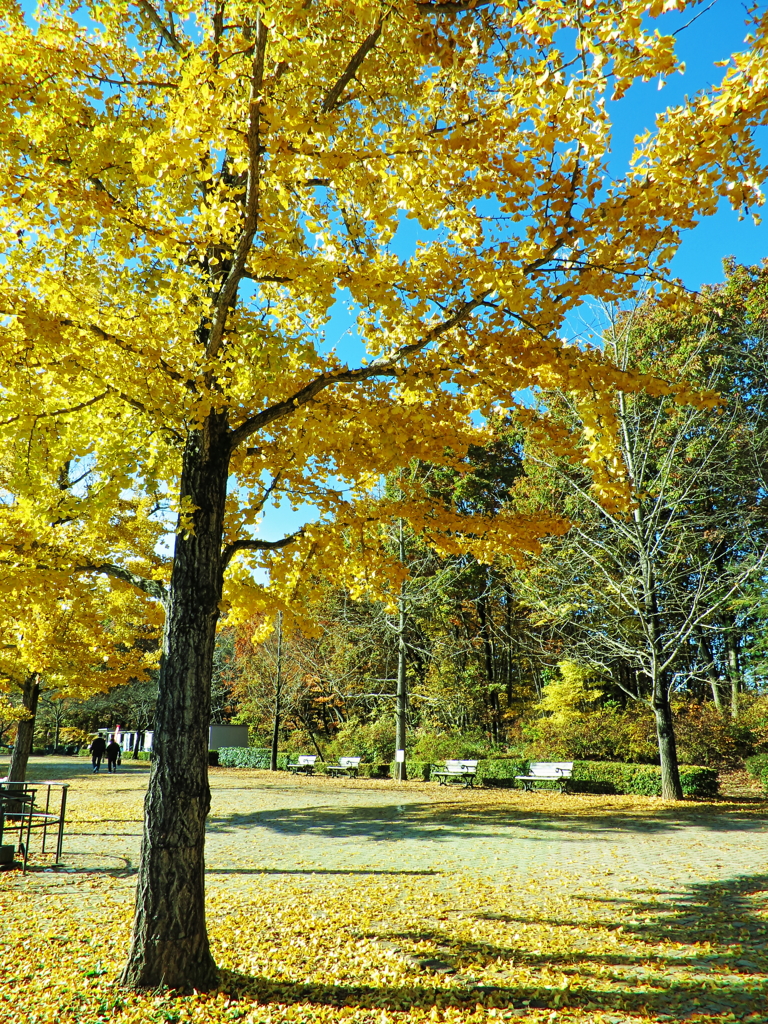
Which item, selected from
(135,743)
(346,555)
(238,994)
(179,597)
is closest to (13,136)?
(179,597)

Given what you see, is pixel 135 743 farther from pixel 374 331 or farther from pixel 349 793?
pixel 374 331

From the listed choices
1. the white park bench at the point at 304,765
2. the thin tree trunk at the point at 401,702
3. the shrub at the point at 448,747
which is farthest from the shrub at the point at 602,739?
the white park bench at the point at 304,765

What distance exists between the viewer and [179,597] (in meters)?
4.36

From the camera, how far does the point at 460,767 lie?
57.4 ft

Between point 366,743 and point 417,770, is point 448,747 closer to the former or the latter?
point 417,770

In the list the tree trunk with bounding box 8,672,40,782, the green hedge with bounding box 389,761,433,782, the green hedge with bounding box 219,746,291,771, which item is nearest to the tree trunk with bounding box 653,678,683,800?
the green hedge with bounding box 389,761,433,782

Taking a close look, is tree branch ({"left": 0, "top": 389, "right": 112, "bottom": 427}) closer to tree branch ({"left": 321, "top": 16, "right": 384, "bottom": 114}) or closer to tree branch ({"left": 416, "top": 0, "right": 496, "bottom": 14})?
tree branch ({"left": 321, "top": 16, "right": 384, "bottom": 114})

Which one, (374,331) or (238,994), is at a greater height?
(374,331)

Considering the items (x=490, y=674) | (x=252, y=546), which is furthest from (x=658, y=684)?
(x=490, y=674)

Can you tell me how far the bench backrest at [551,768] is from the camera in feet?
50.0

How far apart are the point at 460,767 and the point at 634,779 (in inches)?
187

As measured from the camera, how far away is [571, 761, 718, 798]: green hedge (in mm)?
13523

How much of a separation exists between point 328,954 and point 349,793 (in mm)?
12235

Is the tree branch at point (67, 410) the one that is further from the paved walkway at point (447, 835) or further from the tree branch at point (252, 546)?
the paved walkway at point (447, 835)
